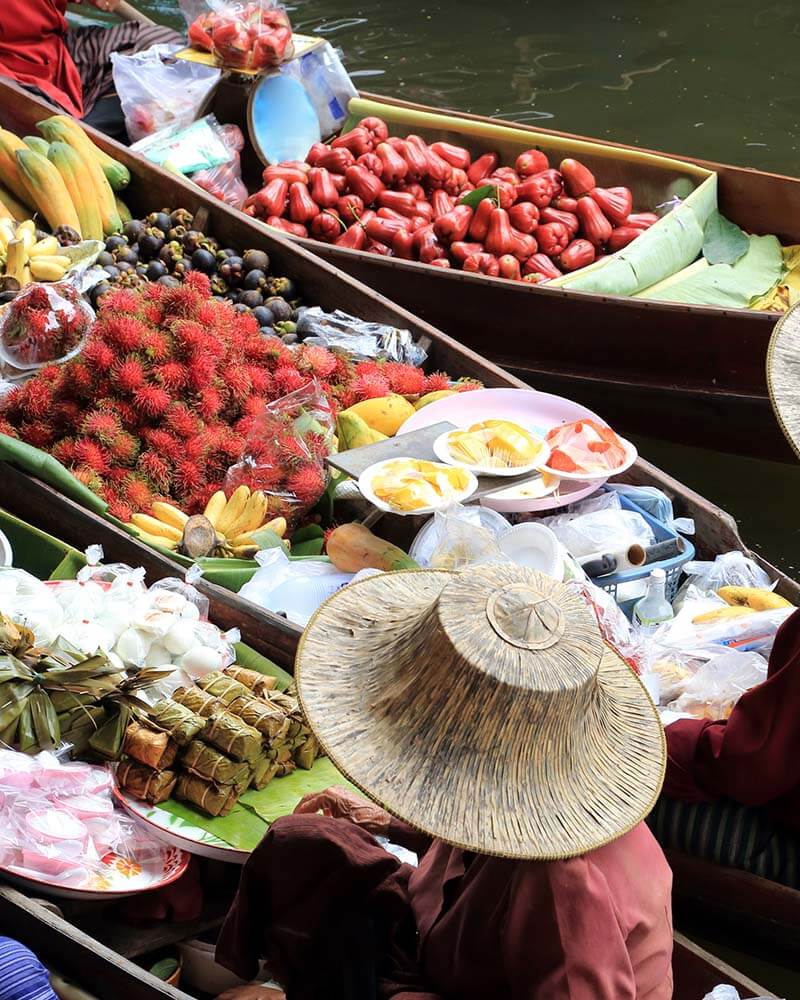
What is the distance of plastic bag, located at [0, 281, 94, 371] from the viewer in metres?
3.31

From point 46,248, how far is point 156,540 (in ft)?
4.89

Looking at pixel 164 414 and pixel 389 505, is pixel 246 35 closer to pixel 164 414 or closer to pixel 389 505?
pixel 164 414

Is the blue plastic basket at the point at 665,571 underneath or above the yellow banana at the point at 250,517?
underneath

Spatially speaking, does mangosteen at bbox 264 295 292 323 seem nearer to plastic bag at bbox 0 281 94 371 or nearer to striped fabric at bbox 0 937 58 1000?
plastic bag at bbox 0 281 94 371

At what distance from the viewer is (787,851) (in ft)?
7.38

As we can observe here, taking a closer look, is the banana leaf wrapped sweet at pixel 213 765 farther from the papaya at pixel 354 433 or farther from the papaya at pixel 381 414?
the papaya at pixel 381 414

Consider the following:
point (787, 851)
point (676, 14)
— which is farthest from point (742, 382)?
point (676, 14)

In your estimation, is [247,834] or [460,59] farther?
[460,59]

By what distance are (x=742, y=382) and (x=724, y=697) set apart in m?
1.99

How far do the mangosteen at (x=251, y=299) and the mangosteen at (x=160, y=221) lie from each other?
50cm

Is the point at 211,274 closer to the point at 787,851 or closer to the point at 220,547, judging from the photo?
the point at 220,547

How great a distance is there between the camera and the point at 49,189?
165 inches

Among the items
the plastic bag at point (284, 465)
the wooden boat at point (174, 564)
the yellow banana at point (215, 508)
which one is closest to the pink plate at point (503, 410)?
the wooden boat at point (174, 564)

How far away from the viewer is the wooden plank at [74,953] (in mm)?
1934
